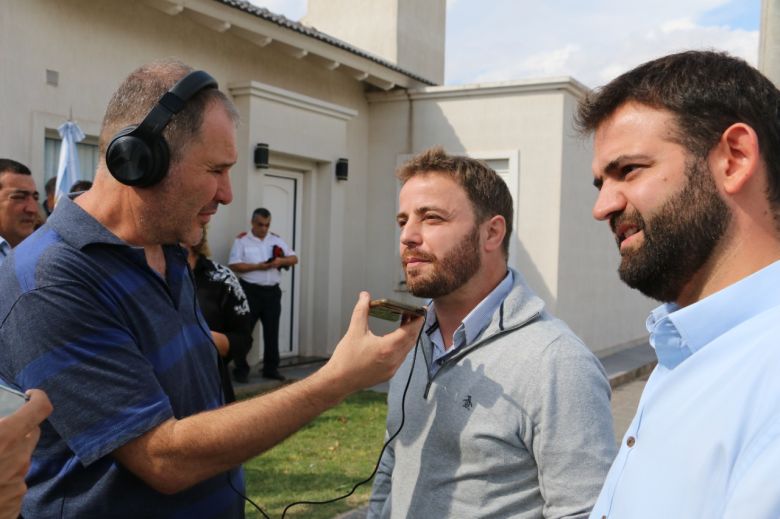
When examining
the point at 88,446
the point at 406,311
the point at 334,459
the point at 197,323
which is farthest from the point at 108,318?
the point at 334,459

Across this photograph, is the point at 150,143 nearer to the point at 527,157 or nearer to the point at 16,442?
the point at 16,442

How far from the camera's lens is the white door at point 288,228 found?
33.4 ft

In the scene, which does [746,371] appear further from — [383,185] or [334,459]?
[383,185]

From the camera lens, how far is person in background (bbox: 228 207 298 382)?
8945 mm

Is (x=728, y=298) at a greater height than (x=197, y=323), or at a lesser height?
greater

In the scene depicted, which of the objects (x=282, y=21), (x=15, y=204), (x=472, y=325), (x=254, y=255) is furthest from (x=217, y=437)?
(x=282, y=21)

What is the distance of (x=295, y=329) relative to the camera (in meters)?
10.7

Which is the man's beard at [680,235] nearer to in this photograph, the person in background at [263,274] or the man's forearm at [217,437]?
the man's forearm at [217,437]

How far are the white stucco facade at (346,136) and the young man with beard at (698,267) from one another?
691 centimetres

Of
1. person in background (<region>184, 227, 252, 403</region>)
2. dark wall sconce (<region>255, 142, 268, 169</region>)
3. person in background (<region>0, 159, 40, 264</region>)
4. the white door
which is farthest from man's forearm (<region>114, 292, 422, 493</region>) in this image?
the white door

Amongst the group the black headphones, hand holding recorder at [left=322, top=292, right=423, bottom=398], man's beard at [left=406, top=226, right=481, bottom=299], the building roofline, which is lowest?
hand holding recorder at [left=322, top=292, right=423, bottom=398]

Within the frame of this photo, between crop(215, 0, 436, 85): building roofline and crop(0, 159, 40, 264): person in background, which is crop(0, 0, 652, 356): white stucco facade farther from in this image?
crop(0, 159, 40, 264): person in background

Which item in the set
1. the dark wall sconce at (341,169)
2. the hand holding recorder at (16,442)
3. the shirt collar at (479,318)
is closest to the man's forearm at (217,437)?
the hand holding recorder at (16,442)

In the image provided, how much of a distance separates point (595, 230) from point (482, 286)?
34.8 feet
